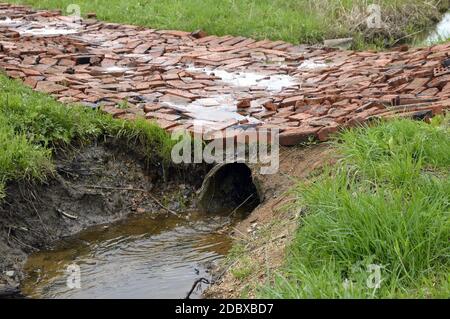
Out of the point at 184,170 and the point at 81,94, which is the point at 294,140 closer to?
the point at 184,170

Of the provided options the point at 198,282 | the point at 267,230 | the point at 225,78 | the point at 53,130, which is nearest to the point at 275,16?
the point at 225,78

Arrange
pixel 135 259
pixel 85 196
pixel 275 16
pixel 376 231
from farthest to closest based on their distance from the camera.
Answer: pixel 275 16 → pixel 85 196 → pixel 135 259 → pixel 376 231

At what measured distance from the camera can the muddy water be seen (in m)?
4.49

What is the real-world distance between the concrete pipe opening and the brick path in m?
0.33

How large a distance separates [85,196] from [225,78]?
285 centimetres

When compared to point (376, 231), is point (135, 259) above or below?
below

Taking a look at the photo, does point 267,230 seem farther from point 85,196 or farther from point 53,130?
point 53,130

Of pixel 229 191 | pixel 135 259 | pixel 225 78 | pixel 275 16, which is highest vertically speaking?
pixel 275 16

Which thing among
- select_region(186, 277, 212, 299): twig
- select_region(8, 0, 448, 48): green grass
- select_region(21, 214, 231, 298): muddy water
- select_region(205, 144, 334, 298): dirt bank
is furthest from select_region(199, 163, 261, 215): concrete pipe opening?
select_region(8, 0, 448, 48): green grass

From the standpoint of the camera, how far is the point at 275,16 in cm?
1102

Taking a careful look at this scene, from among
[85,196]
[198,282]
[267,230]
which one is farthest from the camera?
[85,196]

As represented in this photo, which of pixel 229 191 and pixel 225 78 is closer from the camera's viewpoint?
pixel 229 191

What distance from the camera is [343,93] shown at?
680 centimetres

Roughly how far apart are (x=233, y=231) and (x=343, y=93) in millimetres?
2173
